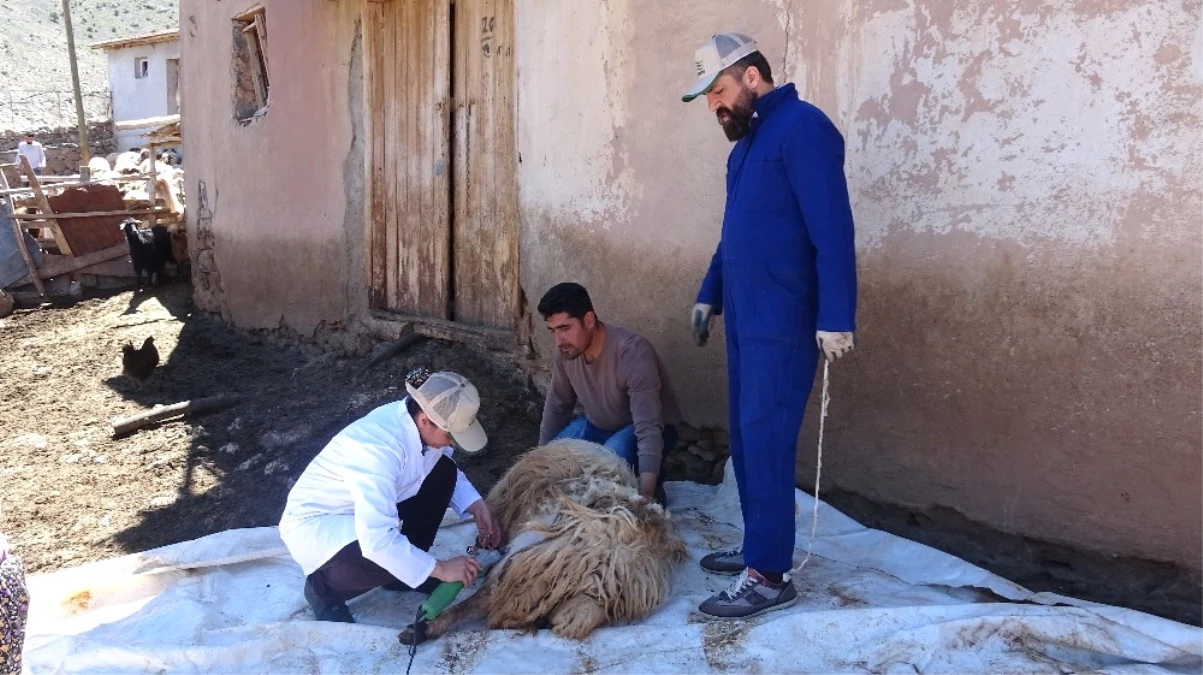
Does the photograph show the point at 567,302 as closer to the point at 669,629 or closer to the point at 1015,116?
the point at 669,629

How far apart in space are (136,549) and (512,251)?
2556 millimetres

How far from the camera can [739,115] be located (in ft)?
9.97

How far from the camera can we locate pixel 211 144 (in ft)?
28.9

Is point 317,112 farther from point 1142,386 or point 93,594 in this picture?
point 1142,386

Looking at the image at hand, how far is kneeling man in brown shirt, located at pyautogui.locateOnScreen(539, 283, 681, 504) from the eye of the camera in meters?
3.79

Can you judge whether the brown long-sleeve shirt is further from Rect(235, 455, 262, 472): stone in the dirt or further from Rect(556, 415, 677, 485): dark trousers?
Rect(235, 455, 262, 472): stone in the dirt

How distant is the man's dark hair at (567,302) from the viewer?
3.83 metres

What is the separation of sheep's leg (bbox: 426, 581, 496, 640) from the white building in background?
2435 centimetres

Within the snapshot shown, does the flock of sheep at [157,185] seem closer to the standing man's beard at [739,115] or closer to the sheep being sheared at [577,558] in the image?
the sheep being sheared at [577,558]

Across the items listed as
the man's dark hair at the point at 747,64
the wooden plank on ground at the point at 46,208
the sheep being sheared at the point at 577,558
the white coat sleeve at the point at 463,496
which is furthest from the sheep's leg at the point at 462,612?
the wooden plank on ground at the point at 46,208

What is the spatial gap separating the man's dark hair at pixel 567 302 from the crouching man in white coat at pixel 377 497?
866 mm

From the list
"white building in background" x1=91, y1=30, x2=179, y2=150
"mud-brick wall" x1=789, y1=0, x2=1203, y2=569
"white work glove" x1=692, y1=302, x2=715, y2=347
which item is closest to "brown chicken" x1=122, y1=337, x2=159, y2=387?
"white work glove" x1=692, y1=302, x2=715, y2=347

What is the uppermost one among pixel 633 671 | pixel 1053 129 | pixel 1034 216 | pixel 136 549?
pixel 1053 129

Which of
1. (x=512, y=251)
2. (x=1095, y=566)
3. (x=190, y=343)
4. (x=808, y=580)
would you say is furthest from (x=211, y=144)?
(x=1095, y=566)
